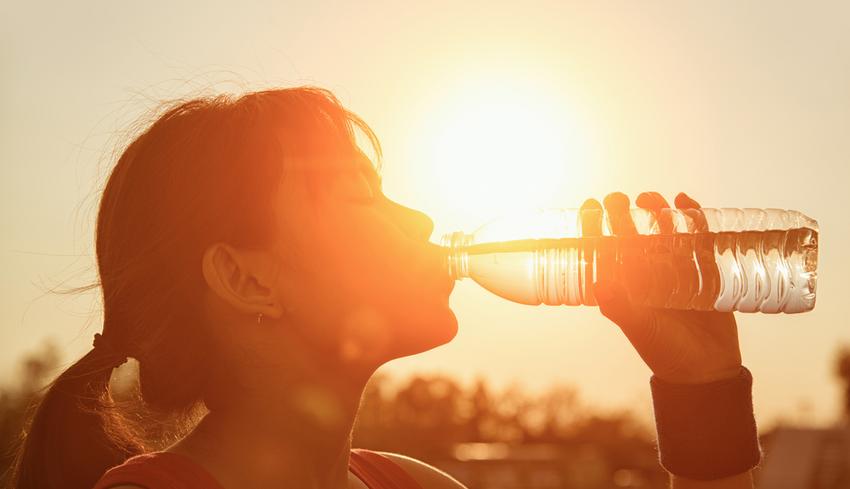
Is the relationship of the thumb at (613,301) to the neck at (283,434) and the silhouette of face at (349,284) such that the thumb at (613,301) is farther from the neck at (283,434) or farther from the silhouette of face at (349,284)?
the neck at (283,434)

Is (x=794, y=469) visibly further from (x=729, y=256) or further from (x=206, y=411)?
(x=206, y=411)

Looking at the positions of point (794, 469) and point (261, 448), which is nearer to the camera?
point (261, 448)

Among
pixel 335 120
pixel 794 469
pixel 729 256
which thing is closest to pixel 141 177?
pixel 335 120

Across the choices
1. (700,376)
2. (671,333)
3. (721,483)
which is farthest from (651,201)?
(721,483)

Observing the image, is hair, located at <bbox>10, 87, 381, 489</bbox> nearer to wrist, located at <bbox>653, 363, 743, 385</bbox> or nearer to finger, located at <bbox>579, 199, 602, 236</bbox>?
finger, located at <bbox>579, 199, 602, 236</bbox>

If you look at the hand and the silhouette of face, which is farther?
the hand

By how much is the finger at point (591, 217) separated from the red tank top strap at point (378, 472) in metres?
0.82

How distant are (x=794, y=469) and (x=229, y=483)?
38.4ft

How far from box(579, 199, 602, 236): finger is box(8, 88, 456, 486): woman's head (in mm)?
509

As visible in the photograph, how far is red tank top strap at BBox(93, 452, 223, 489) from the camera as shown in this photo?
2.26m

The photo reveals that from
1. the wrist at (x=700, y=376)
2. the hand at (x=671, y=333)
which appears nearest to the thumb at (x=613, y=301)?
the hand at (x=671, y=333)

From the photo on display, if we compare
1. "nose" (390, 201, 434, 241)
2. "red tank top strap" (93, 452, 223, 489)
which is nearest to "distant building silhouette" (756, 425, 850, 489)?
"nose" (390, 201, 434, 241)

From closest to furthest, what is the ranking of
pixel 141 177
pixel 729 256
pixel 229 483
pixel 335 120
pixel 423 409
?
pixel 229 483, pixel 141 177, pixel 335 120, pixel 729 256, pixel 423 409

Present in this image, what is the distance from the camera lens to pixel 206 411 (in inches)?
112
